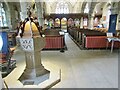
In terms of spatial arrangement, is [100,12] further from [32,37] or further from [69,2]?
[32,37]

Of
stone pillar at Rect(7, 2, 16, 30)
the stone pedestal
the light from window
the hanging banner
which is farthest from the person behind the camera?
the light from window

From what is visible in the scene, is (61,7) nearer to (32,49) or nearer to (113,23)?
(113,23)

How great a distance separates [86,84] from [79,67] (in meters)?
1.48

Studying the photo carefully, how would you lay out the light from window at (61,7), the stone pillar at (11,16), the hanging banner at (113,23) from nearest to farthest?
the hanging banner at (113,23) < the stone pillar at (11,16) < the light from window at (61,7)

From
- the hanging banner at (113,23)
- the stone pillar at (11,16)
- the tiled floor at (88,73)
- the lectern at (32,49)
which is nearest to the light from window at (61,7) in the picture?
the stone pillar at (11,16)

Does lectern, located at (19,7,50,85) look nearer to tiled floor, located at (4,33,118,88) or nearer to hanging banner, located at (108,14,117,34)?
tiled floor, located at (4,33,118,88)

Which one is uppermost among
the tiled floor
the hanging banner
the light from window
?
the light from window

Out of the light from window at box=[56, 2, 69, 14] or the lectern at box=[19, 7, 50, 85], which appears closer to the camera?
the lectern at box=[19, 7, 50, 85]

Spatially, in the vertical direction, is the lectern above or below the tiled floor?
above

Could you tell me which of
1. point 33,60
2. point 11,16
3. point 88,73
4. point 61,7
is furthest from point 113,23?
point 61,7

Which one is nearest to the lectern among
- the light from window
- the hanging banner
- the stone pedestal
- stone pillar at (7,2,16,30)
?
the stone pedestal

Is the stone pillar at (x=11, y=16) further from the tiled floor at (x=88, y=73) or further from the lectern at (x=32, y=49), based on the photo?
the lectern at (x=32, y=49)

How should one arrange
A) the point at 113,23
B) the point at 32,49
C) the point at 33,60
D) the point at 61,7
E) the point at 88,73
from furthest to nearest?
the point at 61,7 → the point at 113,23 → the point at 88,73 → the point at 33,60 → the point at 32,49

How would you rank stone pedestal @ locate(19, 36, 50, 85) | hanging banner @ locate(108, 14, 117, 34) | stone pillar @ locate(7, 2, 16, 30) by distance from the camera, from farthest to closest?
stone pillar @ locate(7, 2, 16, 30) < hanging banner @ locate(108, 14, 117, 34) < stone pedestal @ locate(19, 36, 50, 85)
